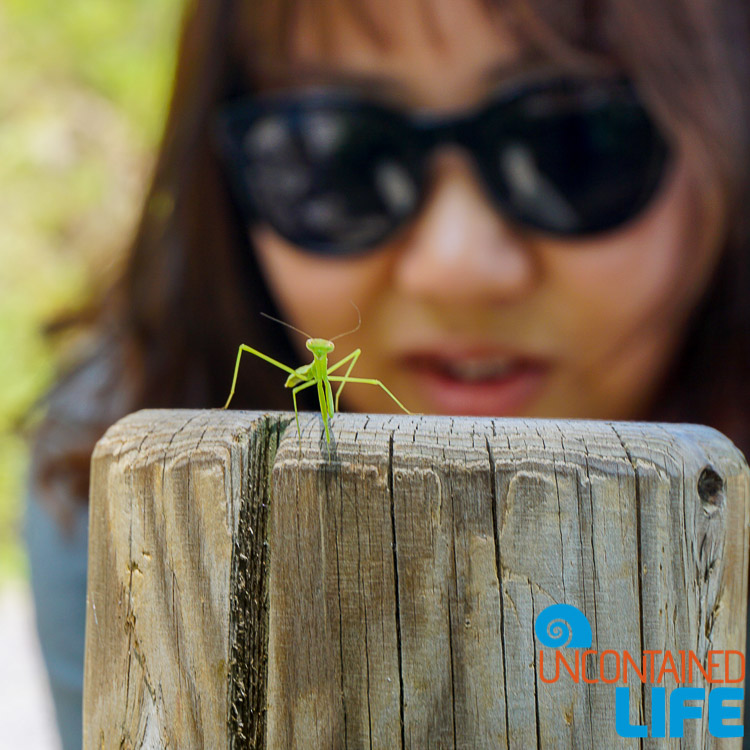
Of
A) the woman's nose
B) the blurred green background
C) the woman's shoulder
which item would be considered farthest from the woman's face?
the blurred green background

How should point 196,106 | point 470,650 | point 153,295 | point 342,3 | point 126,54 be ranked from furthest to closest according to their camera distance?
point 126,54 → point 153,295 → point 196,106 → point 342,3 → point 470,650

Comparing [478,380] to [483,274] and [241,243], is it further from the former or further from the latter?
[241,243]

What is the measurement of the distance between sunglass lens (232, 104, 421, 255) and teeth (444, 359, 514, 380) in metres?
0.39

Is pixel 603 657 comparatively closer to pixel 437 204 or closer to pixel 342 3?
pixel 437 204

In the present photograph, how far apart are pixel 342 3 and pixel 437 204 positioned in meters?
0.52

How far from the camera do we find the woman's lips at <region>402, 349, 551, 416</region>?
1928mm

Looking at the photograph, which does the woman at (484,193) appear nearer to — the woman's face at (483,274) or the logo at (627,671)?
the woman's face at (483,274)

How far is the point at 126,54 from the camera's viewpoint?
6586 mm

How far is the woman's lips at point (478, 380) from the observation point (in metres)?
1.93

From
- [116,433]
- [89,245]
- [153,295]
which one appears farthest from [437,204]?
[89,245]

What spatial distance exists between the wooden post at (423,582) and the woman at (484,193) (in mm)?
1150

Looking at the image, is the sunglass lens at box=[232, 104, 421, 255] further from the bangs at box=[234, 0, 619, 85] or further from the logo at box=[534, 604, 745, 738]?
the logo at box=[534, 604, 745, 738]

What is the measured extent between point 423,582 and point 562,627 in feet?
0.41

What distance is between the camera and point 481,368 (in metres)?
1.93
